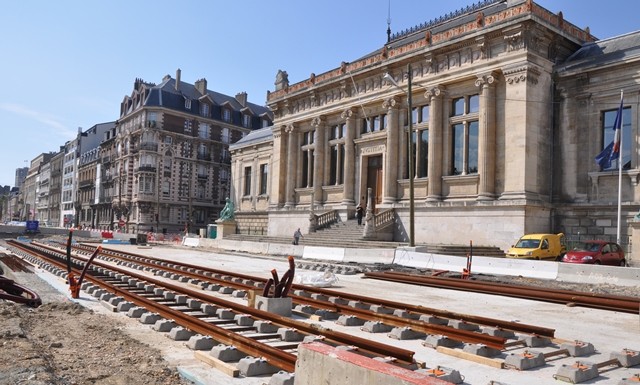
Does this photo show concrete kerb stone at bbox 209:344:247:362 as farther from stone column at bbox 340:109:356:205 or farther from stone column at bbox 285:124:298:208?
stone column at bbox 285:124:298:208

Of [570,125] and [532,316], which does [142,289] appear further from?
[570,125]

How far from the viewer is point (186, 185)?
75.4m

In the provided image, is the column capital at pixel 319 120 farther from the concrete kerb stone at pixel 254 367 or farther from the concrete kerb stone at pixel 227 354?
the concrete kerb stone at pixel 254 367

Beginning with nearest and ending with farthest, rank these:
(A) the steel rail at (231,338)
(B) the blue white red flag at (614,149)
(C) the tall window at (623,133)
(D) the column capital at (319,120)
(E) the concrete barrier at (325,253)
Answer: (A) the steel rail at (231,338)
(B) the blue white red flag at (614,149)
(C) the tall window at (623,133)
(E) the concrete barrier at (325,253)
(D) the column capital at (319,120)

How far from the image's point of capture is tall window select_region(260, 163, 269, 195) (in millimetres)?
53094

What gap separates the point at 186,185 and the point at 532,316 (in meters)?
67.8

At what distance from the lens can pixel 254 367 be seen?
6160 mm

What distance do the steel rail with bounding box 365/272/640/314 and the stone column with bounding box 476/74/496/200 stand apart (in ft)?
40.2

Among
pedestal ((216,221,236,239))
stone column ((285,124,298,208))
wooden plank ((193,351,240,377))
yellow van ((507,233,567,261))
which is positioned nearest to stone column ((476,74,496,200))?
yellow van ((507,233,567,261))

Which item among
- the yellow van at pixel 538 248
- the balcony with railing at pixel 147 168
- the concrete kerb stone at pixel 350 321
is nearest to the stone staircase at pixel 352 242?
the yellow van at pixel 538 248

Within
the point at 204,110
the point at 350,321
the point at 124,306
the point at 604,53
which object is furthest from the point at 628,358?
the point at 204,110

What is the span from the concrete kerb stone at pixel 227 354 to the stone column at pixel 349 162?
106 feet

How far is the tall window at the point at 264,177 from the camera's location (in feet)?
174

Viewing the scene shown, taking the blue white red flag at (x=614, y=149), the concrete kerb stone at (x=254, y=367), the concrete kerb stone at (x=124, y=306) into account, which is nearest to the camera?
the concrete kerb stone at (x=254, y=367)
